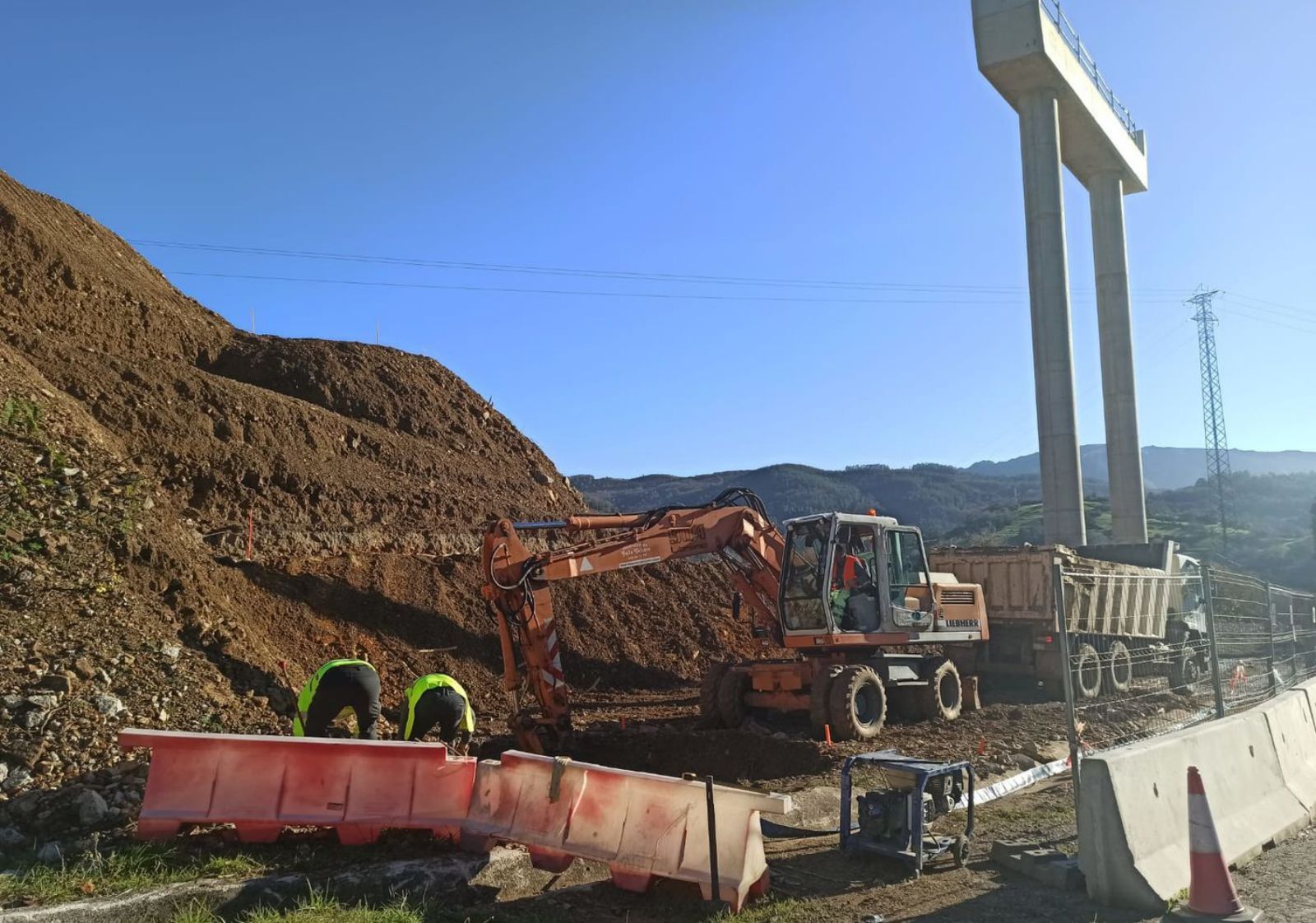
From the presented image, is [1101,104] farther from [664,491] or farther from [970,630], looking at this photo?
[664,491]

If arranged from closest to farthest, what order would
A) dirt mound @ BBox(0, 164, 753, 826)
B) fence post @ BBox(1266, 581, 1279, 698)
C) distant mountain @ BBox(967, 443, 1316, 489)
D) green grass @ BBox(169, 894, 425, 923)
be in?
green grass @ BBox(169, 894, 425, 923)
dirt mound @ BBox(0, 164, 753, 826)
fence post @ BBox(1266, 581, 1279, 698)
distant mountain @ BBox(967, 443, 1316, 489)

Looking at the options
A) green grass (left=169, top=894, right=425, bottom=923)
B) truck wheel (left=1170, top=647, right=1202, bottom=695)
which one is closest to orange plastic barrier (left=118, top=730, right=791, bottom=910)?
green grass (left=169, top=894, right=425, bottom=923)

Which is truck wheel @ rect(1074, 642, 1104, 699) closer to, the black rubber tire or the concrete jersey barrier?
the concrete jersey barrier

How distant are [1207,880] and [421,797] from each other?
4.57 metres

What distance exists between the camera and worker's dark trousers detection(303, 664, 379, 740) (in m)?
7.61

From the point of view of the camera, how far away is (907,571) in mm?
12906

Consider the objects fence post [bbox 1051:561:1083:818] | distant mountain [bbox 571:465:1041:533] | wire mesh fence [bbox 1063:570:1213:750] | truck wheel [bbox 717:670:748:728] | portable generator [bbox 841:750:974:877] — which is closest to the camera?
fence post [bbox 1051:561:1083:818]

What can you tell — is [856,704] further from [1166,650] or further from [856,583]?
[1166,650]

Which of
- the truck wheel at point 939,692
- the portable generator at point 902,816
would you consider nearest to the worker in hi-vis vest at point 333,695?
the portable generator at point 902,816

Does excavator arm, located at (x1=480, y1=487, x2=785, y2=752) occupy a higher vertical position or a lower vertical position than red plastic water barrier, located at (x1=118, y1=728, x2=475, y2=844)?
higher

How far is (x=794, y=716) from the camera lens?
12.6 m

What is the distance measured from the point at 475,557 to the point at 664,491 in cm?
5240

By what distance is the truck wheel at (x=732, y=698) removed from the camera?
40.5 feet

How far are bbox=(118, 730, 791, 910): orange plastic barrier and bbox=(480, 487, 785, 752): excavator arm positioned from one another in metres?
4.21
